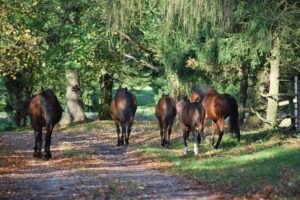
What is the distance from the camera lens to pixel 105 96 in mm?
A: 40531

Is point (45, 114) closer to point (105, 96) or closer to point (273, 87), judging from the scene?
point (273, 87)

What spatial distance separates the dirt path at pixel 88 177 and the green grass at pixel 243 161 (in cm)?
68

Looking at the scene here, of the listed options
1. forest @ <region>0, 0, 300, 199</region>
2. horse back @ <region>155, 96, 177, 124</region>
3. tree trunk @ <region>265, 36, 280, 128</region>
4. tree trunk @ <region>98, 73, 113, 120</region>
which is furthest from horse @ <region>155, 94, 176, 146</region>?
tree trunk @ <region>98, 73, 113, 120</region>

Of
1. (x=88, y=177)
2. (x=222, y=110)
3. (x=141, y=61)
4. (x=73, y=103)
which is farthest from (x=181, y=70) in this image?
(x=73, y=103)

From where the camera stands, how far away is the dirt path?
11297mm

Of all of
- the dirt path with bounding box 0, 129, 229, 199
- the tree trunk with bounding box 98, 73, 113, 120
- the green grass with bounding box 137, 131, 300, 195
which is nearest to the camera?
the dirt path with bounding box 0, 129, 229, 199

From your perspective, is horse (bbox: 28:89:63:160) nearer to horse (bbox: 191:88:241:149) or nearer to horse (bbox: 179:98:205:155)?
horse (bbox: 179:98:205:155)

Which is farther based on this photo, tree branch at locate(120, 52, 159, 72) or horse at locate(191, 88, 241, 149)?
tree branch at locate(120, 52, 159, 72)

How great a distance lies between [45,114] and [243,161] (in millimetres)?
6595

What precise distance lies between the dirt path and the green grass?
68 centimetres

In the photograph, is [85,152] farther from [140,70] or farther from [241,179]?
[140,70]

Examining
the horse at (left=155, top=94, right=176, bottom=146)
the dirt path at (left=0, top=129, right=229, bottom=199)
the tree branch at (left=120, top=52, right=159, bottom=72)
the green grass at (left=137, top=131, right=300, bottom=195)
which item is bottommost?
the dirt path at (left=0, top=129, right=229, bottom=199)

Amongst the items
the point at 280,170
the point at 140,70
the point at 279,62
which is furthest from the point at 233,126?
the point at 140,70

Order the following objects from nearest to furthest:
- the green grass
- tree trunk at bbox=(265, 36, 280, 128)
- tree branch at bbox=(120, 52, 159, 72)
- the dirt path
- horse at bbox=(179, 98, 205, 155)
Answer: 1. the dirt path
2. the green grass
3. horse at bbox=(179, 98, 205, 155)
4. tree trunk at bbox=(265, 36, 280, 128)
5. tree branch at bbox=(120, 52, 159, 72)
